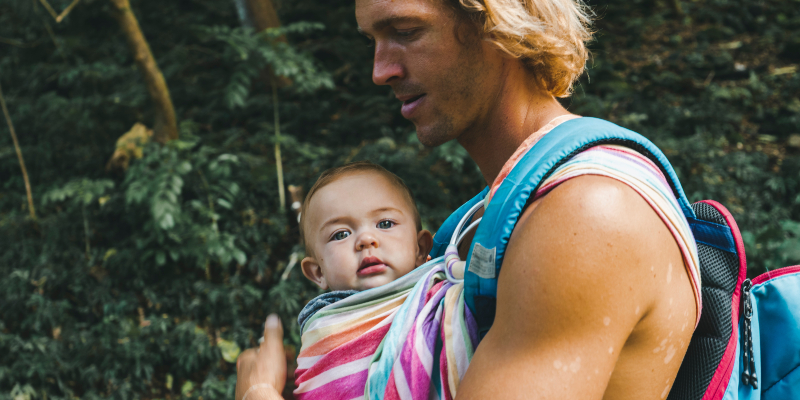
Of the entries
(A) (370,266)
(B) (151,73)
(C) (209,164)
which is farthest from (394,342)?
(B) (151,73)

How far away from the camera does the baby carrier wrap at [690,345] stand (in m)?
0.89

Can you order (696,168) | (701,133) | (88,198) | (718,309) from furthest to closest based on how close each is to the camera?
(701,133), (696,168), (88,198), (718,309)

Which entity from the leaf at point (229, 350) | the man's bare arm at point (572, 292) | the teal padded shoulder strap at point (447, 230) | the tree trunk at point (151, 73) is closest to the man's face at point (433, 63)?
the teal padded shoulder strap at point (447, 230)

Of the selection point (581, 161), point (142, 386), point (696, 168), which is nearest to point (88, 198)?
point (142, 386)

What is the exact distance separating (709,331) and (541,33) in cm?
74

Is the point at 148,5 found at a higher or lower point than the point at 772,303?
lower

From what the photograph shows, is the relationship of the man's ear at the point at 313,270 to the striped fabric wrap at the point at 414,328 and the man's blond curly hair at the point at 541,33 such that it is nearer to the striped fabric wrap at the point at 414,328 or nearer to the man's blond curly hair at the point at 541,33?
the striped fabric wrap at the point at 414,328

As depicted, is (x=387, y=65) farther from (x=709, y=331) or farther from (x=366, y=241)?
(x=709, y=331)

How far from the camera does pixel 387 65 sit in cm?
130

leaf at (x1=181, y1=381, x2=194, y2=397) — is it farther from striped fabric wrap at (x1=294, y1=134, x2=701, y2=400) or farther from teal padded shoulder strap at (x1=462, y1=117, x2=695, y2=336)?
teal padded shoulder strap at (x1=462, y1=117, x2=695, y2=336)

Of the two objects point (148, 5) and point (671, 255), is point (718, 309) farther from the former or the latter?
point (148, 5)

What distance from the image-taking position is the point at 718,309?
94 cm

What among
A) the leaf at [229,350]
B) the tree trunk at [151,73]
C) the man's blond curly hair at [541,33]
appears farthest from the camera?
the tree trunk at [151,73]

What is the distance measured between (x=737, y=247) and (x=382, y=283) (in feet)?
2.69
